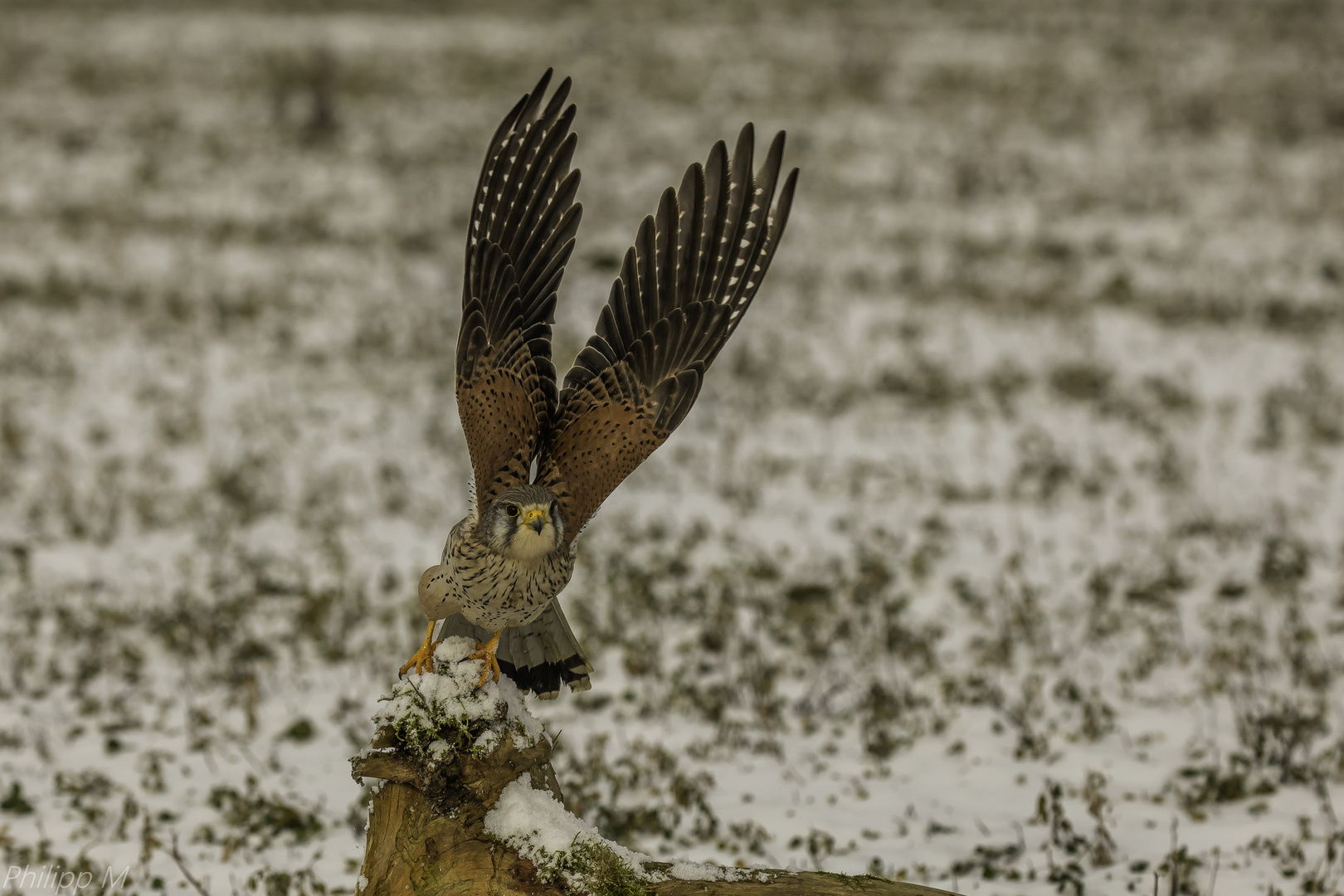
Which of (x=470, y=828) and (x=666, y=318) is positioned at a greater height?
(x=666, y=318)

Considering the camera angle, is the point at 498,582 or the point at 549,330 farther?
the point at 549,330

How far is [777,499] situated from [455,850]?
19.1ft

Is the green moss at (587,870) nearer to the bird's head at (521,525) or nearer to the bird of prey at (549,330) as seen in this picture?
the bird of prey at (549,330)

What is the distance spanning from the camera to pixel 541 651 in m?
3.75

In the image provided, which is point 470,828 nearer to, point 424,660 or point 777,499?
point 424,660

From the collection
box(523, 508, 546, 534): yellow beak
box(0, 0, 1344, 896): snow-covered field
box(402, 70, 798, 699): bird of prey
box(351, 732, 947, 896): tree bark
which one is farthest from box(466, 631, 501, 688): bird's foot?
box(0, 0, 1344, 896): snow-covered field

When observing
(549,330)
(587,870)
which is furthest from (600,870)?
(549,330)

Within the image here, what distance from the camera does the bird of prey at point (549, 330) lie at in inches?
145

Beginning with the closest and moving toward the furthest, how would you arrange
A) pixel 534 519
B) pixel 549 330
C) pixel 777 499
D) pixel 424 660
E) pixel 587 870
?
pixel 534 519
pixel 587 870
pixel 424 660
pixel 549 330
pixel 777 499

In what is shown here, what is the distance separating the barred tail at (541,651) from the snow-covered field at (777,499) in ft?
4.48

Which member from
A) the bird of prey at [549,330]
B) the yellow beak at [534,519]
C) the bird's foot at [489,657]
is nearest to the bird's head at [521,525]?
the yellow beak at [534,519]

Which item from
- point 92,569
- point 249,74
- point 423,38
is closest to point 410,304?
point 92,569

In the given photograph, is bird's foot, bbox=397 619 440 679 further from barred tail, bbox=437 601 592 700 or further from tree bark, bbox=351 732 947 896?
tree bark, bbox=351 732 947 896

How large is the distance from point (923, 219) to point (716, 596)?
1012 cm
